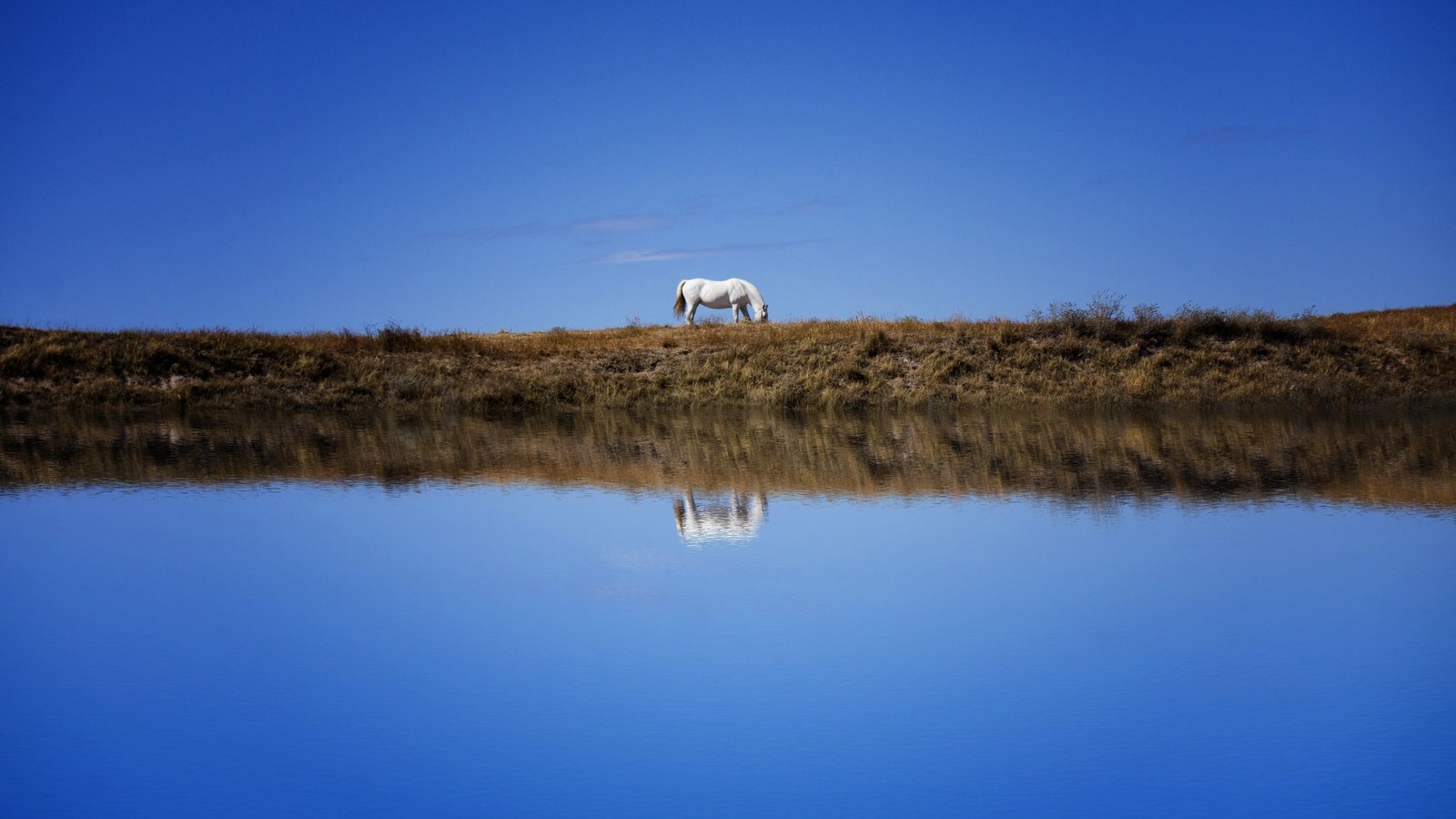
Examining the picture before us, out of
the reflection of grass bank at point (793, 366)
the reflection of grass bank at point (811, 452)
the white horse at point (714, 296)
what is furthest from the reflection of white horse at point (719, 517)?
the white horse at point (714, 296)

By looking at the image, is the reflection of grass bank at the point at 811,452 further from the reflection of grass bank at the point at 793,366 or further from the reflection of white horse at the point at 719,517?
the reflection of grass bank at the point at 793,366

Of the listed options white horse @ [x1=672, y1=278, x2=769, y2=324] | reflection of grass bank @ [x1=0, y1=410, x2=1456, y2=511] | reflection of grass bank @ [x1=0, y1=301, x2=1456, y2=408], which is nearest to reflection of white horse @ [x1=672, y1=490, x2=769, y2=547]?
reflection of grass bank @ [x1=0, y1=410, x2=1456, y2=511]

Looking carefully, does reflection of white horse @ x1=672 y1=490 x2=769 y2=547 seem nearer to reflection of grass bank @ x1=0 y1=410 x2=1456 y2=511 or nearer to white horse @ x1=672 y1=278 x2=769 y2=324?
reflection of grass bank @ x1=0 y1=410 x2=1456 y2=511

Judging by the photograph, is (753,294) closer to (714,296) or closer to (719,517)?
(714,296)

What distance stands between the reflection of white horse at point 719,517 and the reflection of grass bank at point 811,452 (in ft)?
2.63

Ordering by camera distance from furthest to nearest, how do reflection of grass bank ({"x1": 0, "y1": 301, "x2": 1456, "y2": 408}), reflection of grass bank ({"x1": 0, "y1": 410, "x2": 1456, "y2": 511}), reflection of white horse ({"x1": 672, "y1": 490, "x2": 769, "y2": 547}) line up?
reflection of grass bank ({"x1": 0, "y1": 301, "x2": 1456, "y2": 408}), reflection of grass bank ({"x1": 0, "y1": 410, "x2": 1456, "y2": 511}), reflection of white horse ({"x1": 672, "y1": 490, "x2": 769, "y2": 547})

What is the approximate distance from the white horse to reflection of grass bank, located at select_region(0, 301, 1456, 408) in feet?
8.83

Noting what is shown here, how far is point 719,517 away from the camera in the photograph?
10531 mm

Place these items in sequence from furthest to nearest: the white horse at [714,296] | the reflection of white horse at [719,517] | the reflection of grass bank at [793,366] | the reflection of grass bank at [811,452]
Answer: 1. the white horse at [714,296]
2. the reflection of grass bank at [793,366]
3. the reflection of grass bank at [811,452]
4. the reflection of white horse at [719,517]

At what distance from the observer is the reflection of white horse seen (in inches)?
376

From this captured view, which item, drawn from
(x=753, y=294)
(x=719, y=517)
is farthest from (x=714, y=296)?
(x=719, y=517)

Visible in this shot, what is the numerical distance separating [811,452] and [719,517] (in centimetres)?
567

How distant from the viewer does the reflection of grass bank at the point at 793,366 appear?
25.6 metres

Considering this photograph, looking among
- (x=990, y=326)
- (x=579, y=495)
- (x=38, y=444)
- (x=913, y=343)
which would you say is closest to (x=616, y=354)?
(x=913, y=343)
